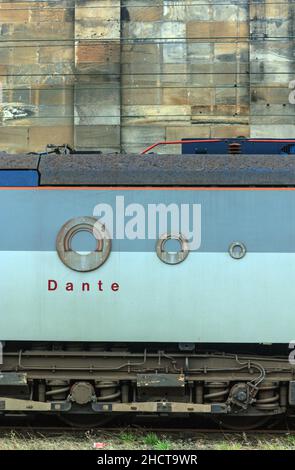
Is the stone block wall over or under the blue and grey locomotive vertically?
over

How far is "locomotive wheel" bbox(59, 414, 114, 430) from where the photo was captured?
629 centimetres

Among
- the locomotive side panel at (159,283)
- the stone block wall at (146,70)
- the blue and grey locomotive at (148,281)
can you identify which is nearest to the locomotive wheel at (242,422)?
the blue and grey locomotive at (148,281)

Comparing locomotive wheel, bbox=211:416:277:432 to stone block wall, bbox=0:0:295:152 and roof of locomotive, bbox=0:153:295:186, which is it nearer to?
roof of locomotive, bbox=0:153:295:186

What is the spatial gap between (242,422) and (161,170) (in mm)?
2817

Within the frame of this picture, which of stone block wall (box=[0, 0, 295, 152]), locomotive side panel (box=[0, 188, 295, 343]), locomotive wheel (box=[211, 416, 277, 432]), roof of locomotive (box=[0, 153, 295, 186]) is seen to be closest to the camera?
locomotive side panel (box=[0, 188, 295, 343])

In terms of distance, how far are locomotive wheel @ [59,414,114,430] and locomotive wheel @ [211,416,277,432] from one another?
3.87ft

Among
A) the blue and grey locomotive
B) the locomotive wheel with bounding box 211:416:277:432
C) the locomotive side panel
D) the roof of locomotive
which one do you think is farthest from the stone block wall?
the locomotive wheel with bounding box 211:416:277:432

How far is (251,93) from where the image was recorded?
1365 cm

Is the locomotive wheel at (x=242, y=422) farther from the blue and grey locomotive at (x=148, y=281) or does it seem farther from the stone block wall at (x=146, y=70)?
the stone block wall at (x=146, y=70)

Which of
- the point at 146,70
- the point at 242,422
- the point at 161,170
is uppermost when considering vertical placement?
the point at 146,70

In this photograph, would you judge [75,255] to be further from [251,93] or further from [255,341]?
[251,93]

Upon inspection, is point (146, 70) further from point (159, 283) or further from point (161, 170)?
point (159, 283)

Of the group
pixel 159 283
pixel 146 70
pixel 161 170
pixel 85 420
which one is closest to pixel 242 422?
pixel 85 420

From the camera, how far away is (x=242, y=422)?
248 inches
